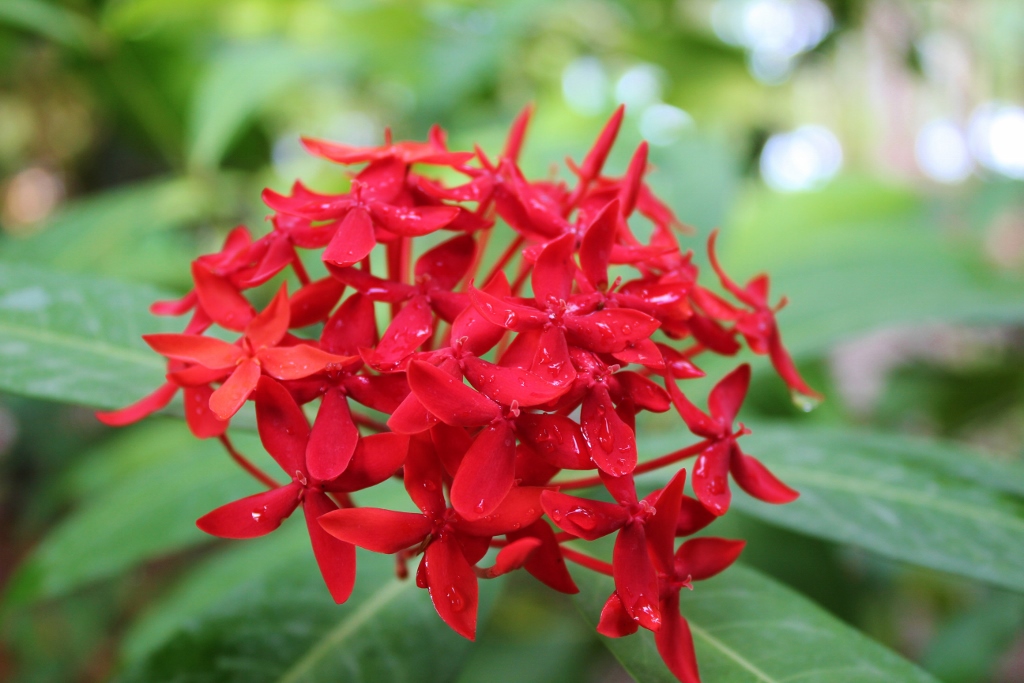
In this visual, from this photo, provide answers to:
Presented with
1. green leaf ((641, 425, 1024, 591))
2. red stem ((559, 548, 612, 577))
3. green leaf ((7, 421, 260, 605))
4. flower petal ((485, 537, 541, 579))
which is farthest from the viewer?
green leaf ((7, 421, 260, 605))

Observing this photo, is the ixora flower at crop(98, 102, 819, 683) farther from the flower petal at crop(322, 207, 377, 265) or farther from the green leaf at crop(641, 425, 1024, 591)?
the green leaf at crop(641, 425, 1024, 591)

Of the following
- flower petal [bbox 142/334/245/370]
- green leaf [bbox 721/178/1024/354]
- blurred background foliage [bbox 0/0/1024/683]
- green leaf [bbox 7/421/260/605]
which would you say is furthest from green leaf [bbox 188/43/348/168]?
flower petal [bbox 142/334/245/370]

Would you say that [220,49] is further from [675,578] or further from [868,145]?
[868,145]

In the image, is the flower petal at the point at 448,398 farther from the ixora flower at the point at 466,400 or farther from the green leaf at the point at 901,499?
the green leaf at the point at 901,499

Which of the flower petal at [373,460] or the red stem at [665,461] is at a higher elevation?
the flower petal at [373,460]

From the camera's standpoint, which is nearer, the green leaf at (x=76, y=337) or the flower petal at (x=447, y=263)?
the flower petal at (x=447, y=263)

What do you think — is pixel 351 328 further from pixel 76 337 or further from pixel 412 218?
pixel 76 337

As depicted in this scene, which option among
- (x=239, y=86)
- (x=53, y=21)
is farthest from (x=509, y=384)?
(x=53, y=21)

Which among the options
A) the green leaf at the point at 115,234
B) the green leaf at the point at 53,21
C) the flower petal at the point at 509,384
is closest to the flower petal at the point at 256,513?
the flower petal at the point at 509,384
